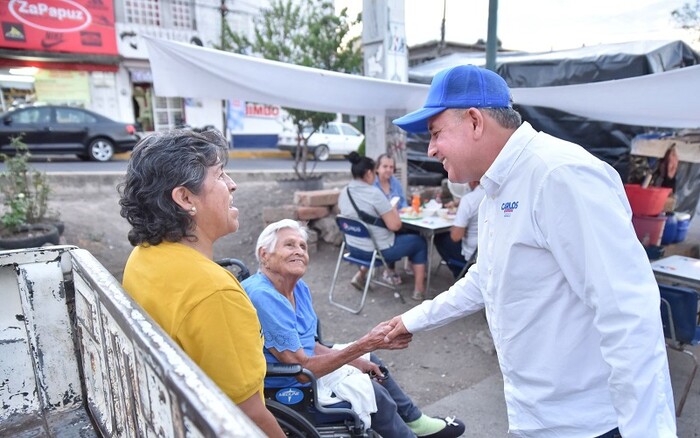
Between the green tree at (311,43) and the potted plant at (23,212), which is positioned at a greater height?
the green tree at (311,43)

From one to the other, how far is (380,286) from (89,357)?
3866 mm

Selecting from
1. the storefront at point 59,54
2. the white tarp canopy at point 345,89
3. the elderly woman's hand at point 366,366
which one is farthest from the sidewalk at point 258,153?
the elderly woman's hand at point 366,366

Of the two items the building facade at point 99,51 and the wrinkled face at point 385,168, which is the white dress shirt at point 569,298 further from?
the building facade at point 99,51

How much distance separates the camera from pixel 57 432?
5.81 ft

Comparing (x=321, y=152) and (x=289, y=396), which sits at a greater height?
(x=321, y=152)

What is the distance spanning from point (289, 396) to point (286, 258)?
636mm

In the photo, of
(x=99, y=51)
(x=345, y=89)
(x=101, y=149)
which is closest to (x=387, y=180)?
(x=345, y=89)

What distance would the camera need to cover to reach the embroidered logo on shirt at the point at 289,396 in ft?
6.73

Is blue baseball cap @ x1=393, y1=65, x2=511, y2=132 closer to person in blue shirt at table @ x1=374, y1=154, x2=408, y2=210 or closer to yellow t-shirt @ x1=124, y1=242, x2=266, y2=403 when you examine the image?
yellow t-shirt @ x1=124, y1=242, x2=266, y2=403

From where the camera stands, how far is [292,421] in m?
1.90

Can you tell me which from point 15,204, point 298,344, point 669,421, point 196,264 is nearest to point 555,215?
point 669,421

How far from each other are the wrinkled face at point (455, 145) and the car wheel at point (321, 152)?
15995mm

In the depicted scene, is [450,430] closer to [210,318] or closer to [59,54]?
[210,318]

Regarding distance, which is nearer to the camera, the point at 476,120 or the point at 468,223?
the point at 476,120
